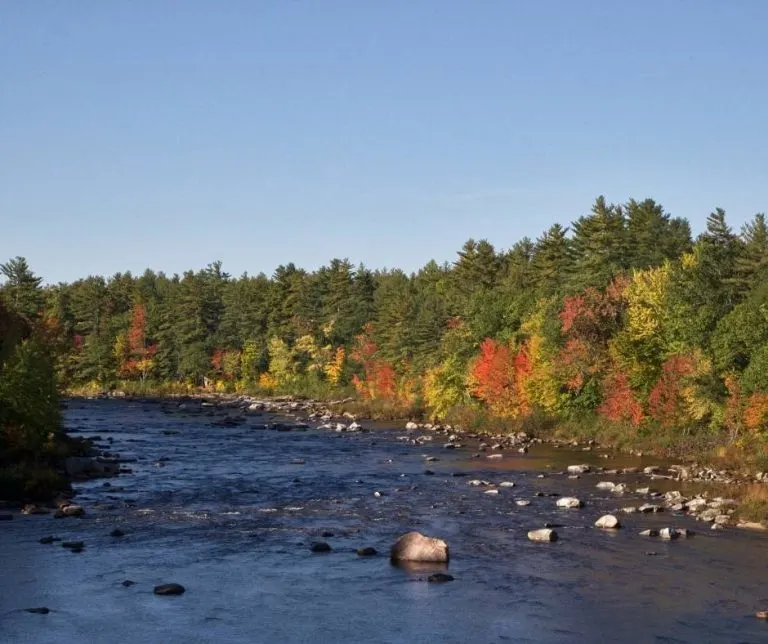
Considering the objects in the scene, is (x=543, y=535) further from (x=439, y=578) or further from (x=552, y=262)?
(x=552, y=262)

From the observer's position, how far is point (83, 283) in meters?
154

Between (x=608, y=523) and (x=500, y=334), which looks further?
(x=500, y=334)

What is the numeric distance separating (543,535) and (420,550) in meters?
5.82

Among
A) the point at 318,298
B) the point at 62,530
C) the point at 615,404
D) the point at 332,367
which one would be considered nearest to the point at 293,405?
the point at 332,367

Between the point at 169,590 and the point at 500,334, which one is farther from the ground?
the point at 500,334

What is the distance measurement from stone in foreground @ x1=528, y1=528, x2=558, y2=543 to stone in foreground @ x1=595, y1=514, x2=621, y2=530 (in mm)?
2770

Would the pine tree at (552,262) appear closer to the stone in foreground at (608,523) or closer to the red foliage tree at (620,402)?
the red foliage tree at (620,402)

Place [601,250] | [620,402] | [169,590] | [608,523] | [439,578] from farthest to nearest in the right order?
[601,250]
[620,402]
[608,523]
[439,578]
[169,590]

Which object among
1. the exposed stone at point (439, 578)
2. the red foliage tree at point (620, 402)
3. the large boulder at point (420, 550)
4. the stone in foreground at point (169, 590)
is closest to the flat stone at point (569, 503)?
the large boulder at point (420, 550)

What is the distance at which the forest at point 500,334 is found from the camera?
5644 cm

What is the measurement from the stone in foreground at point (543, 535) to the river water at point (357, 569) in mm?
679

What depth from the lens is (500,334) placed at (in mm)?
78312

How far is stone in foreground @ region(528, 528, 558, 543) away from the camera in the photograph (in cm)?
3281

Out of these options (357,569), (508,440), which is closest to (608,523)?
(357,569)
